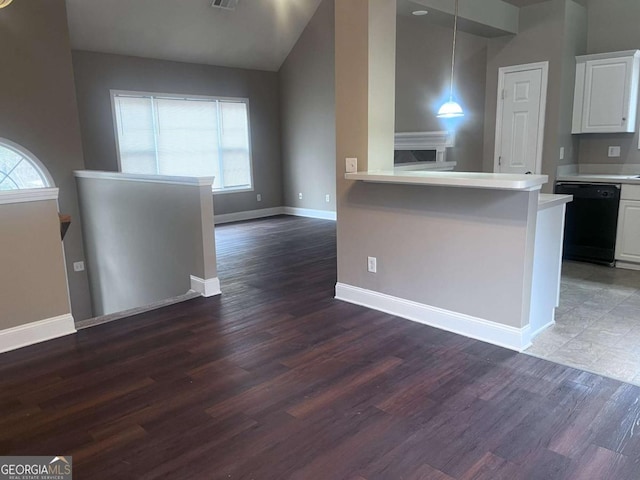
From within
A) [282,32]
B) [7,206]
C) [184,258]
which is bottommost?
[184,258]

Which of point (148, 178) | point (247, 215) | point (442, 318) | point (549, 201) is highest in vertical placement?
point (148, 178)

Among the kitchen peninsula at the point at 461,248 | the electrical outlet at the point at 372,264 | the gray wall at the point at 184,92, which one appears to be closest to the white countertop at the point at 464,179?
the kitchen peninsula at the point at 461,248

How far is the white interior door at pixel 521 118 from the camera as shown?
16.5 ft

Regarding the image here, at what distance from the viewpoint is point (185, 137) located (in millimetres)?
7398

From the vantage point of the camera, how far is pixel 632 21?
4.80 m

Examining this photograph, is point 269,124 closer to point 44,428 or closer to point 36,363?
point 36,363

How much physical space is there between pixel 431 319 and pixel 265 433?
163cm

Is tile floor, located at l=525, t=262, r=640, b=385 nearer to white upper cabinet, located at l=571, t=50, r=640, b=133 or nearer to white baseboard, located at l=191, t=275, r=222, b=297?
white upper cabinet, located at l=571, t=50, r=640, b=133

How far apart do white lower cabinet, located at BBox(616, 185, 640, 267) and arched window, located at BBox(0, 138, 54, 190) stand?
247 inches

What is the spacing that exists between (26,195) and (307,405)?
7.48 ft

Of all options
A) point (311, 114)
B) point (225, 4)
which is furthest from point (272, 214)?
point (225, 4)

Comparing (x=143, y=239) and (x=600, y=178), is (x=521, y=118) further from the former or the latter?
(x=143, y=239)

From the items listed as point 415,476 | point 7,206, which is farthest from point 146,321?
point 415,476

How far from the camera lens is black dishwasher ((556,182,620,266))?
468cm
